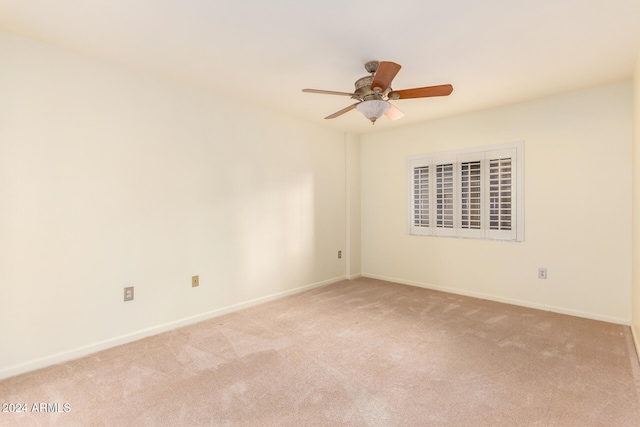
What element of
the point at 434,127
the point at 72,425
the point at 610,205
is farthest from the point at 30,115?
the point at 610,205

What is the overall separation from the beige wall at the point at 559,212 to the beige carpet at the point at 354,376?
1.27ft

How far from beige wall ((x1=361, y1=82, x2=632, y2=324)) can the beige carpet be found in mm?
387

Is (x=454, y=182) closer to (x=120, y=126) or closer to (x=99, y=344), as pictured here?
(x=120, y=126)

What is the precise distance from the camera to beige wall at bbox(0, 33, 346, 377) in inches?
86.4

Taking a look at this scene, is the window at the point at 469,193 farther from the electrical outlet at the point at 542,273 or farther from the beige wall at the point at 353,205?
the beige wall at the point at 353,205

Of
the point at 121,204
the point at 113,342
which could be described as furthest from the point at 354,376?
the point at 121,204

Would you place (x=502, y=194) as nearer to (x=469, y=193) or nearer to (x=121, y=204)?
(x=469, y=193)

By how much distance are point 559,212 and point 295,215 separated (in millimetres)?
2913

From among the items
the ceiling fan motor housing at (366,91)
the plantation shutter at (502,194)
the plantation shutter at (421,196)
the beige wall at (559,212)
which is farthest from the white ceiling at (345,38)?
the plantation shutter at (421,196)

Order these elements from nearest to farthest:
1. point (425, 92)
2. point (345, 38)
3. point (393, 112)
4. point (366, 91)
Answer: point (345, 38) → point (425, 92) → point (366, 91) → point (393, 112)

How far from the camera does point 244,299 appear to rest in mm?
3561

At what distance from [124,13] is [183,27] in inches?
12.9

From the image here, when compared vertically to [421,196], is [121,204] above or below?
below

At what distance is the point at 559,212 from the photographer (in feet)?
10.9
